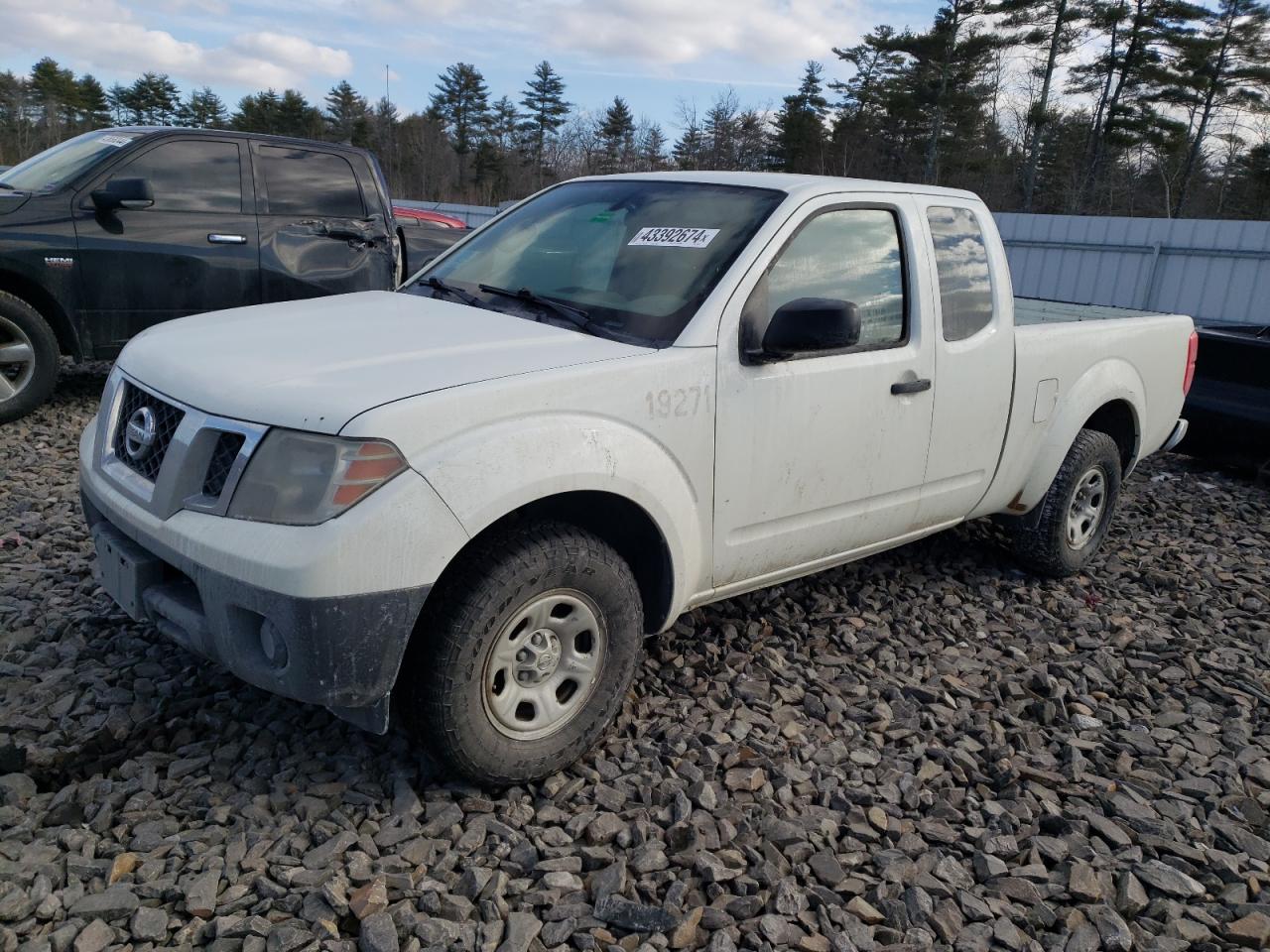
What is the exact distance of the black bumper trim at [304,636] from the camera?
2.47 m

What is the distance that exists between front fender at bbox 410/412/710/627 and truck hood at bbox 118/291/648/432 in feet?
0.60

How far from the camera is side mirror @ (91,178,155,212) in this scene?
6.26m

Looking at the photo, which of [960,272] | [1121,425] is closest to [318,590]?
[960,272]

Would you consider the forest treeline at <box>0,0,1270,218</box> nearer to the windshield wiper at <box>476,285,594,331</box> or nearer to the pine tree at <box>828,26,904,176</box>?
the pine tree at <box>828,26,904,176</box>

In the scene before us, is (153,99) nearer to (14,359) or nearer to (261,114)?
(261,114)

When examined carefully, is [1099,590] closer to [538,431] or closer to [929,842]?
[929,842]

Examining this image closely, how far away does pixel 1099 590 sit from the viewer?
5027mm

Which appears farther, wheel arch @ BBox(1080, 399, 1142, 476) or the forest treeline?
the forest treeline

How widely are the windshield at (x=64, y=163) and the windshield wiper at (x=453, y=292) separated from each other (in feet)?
13.0

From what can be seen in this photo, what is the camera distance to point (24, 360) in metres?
6.29

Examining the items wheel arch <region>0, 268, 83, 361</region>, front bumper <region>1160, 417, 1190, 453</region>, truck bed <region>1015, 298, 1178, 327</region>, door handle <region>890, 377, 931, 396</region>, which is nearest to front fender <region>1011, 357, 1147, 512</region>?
truck bed <region>1015, 298, 1178, 327</region>

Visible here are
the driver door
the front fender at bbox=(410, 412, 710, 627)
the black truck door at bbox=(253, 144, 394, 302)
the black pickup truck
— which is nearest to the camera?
the front fender at bbox=(410, 412, 710, 627)

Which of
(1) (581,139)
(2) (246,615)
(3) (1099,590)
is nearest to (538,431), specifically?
(2) (246,615)

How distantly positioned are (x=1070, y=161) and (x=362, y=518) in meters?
45.0
